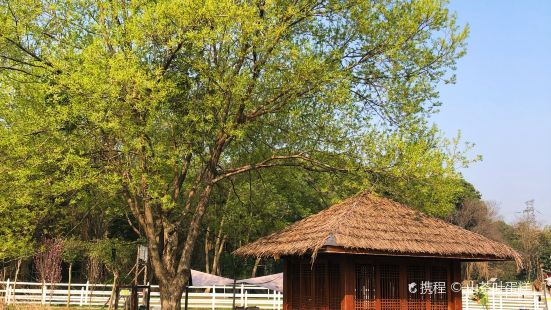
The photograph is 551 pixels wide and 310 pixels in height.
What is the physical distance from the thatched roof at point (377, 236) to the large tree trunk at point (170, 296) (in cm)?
247

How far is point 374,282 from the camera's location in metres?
13.4

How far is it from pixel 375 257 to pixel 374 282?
55cm

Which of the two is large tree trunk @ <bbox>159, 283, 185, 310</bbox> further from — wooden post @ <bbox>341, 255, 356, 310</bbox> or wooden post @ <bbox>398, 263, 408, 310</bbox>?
wooden post @ <bbox>398, 263, 408, 310</bbox>

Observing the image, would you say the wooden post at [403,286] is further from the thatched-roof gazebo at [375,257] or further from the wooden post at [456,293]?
the wooden post at [456,293]

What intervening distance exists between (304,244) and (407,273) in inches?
101

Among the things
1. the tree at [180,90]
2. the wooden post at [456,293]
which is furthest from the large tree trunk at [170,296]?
the wooden post at [456,293]

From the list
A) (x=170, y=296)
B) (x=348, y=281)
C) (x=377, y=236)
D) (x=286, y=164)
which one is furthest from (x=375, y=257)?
(x=170, y=296)

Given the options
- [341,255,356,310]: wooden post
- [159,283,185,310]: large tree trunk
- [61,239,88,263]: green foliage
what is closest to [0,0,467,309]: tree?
[159,283,185,310]: large tree trunk

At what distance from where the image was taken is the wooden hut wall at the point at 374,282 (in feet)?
43.2

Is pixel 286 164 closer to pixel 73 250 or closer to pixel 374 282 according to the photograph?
pixel 374 282

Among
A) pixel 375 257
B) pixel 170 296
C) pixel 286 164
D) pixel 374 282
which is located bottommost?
pixel 170 296

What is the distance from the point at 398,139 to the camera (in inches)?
598

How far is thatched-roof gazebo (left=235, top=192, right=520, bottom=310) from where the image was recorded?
13.1m

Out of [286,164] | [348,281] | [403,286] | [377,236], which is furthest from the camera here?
[286,164]
